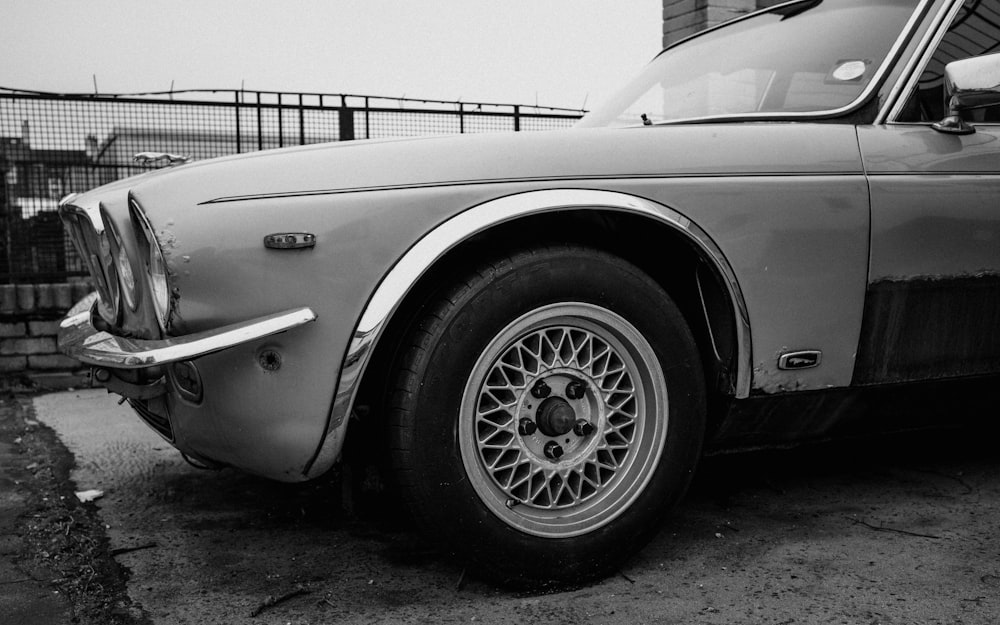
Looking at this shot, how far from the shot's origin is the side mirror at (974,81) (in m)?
2.32

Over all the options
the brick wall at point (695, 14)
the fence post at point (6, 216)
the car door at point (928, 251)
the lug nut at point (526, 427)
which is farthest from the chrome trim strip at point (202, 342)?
the brick wall at point (695, 14)

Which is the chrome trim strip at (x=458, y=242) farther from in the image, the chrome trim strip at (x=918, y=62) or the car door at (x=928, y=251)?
the chrome trim strip at (x=918, y=62)

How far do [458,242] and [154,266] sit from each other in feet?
2.31

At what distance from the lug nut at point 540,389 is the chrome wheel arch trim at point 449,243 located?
406 millimetres

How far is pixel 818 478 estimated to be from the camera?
3.03 m

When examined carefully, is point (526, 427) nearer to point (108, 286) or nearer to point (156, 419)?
point (156, 419)

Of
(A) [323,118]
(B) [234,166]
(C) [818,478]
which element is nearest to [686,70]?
(C) [818,478]

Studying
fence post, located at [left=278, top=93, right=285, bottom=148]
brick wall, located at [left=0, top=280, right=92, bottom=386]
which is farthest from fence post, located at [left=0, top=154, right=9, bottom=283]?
fence post, located at [left=278, top=93, right=285, bottom=148]

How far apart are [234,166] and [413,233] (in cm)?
45

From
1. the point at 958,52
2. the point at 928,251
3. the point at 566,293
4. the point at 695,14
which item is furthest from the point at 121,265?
the point at 695,14

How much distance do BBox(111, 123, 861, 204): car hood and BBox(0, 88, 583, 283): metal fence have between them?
284 cm

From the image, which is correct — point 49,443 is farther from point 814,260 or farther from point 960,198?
point 960,198

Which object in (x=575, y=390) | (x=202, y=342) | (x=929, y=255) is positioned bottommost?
(x=575, y=390)

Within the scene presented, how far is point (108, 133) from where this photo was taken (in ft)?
17.8
